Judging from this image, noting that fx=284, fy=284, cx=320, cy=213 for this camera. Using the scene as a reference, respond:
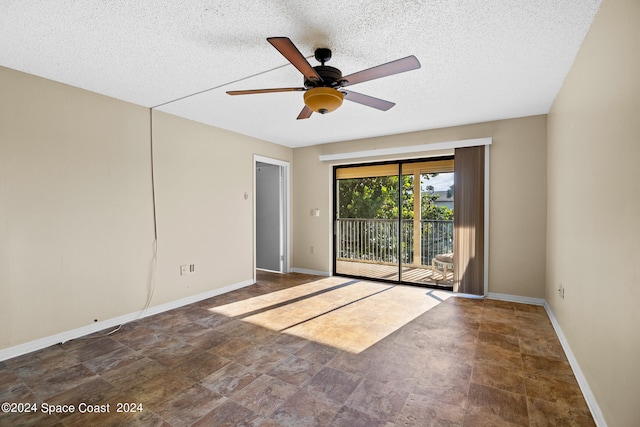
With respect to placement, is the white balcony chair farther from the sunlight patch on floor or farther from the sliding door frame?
the sliding door frame

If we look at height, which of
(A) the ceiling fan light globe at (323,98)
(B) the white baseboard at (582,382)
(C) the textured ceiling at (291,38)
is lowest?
(B) the white baseboard at (582,382)

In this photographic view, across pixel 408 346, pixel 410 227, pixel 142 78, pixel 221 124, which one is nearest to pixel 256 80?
pixel 142 78

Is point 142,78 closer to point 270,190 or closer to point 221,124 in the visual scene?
point 221,124

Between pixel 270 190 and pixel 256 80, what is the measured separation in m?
3.18

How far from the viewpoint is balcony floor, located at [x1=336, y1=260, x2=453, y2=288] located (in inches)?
183

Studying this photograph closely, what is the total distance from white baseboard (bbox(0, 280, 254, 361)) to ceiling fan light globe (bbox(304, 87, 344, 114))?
3079 millimetres

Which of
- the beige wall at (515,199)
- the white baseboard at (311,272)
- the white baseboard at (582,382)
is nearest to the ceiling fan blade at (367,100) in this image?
the beige wall at (515,199)

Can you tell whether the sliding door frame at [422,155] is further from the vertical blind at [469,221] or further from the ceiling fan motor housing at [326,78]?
the ceiling fan motor housing at [326,78]

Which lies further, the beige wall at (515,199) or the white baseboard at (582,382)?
the beige wall at (515,199)

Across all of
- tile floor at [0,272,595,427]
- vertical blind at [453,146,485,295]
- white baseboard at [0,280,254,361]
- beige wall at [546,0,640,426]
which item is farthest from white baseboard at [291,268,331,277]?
beige wall at [546,0,640,426]

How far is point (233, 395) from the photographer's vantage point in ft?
6.36

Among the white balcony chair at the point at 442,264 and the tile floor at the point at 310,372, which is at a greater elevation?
the white balcony chair at the point at 442,264

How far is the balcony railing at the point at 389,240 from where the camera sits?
4.66 metres

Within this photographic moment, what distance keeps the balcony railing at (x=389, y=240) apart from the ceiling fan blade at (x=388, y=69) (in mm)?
3169
